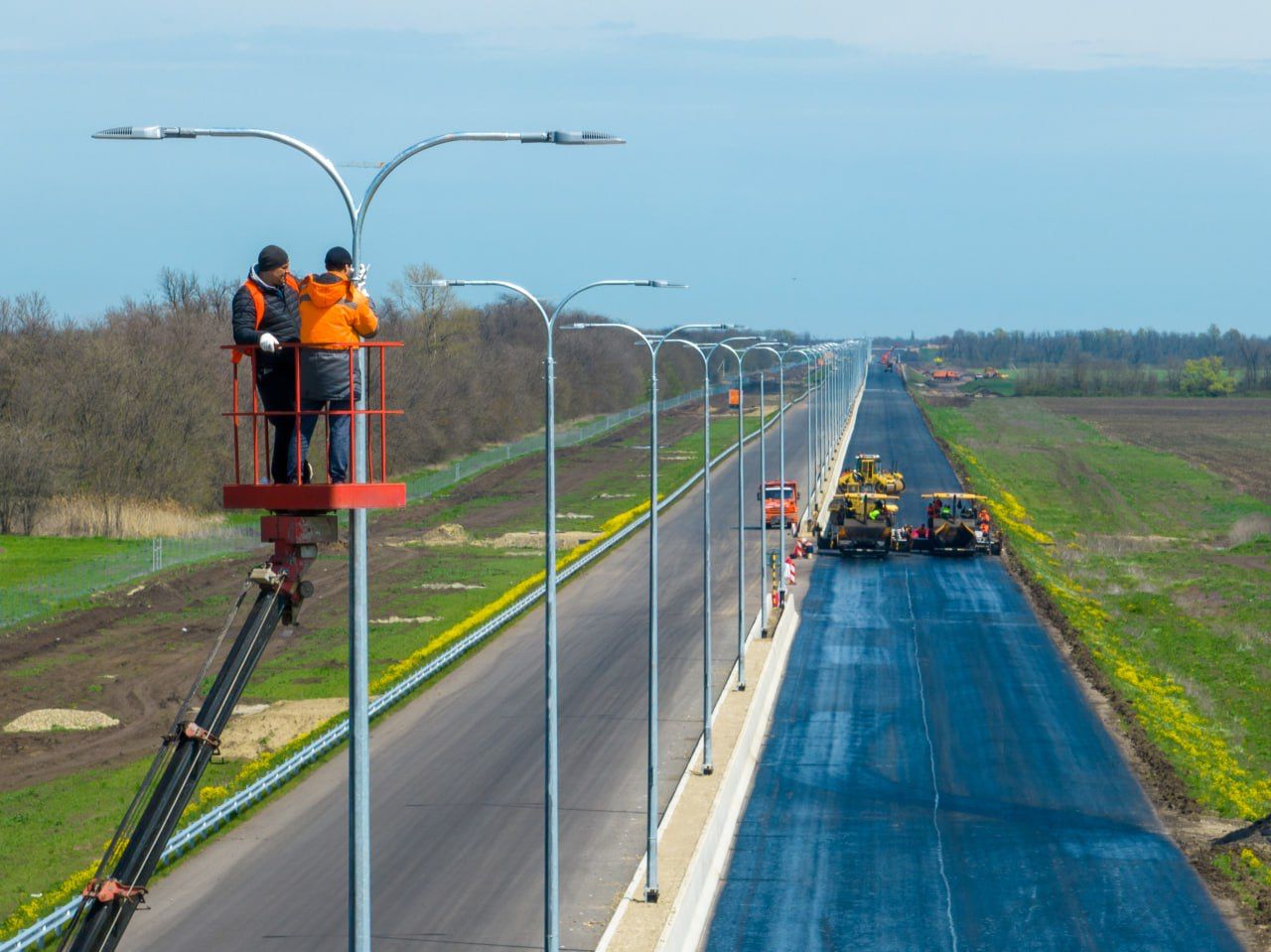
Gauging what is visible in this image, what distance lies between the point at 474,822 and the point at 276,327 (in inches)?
905

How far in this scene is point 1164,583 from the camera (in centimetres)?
7325

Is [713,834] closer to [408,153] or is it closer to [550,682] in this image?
[550,682]

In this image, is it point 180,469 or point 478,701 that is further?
point 180,469

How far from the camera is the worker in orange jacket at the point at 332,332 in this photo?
13352 mm

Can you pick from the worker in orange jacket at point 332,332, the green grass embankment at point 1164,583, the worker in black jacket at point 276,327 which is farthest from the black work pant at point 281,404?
the green grass embankment at point 1164,583

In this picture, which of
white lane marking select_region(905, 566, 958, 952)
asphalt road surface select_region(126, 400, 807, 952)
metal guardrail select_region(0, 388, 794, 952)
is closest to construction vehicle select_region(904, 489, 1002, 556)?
white lane marking select_region(905, 566, 958, 952)

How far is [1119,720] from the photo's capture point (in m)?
46.5

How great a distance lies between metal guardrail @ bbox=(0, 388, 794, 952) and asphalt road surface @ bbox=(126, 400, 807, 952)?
1.40 ft

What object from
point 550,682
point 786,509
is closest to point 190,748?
point 550,682

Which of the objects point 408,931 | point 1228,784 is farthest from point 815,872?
point 1228,784

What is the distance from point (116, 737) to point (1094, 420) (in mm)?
160361

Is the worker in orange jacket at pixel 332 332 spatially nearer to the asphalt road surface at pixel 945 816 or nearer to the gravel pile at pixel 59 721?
the asphalt road surface at pixel 945 816

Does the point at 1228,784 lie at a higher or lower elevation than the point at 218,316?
lower

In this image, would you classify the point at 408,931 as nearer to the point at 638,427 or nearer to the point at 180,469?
the point at 180,469
